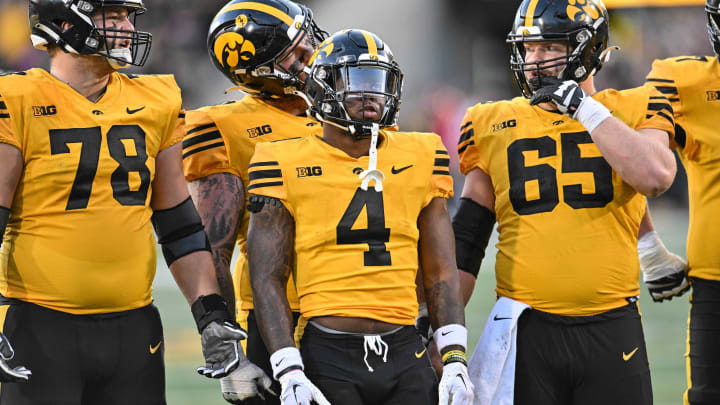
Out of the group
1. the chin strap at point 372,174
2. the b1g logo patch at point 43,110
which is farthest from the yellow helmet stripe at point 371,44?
the b1g logo patch at point 43,110

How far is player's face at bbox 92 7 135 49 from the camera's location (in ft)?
11.3

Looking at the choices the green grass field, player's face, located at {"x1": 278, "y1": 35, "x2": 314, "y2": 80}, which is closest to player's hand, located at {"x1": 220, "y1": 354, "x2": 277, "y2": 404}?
player's face, located at {"x1": 278, "y1": 35, "x2": 314, "y2": 80}

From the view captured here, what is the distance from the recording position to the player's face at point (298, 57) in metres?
4.06

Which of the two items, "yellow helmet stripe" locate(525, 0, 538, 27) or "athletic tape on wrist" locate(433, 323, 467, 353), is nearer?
"athletic tape on wrist" locate(433, 323, 467, 353)

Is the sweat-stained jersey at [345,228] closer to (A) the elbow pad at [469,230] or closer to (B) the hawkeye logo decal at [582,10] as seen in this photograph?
(A) the elbow pad at [469,230]

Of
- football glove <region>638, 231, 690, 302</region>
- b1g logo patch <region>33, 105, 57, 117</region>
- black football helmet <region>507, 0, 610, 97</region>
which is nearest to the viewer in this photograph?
b1g logo patch <region>33, 105, 57, 117</region>

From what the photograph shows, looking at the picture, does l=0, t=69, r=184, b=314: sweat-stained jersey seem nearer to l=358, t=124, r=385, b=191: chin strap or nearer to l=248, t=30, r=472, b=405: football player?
l=248, t=30, r=472, b=405: football player

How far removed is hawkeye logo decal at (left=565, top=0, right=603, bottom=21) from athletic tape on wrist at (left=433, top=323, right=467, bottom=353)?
4.22 ft

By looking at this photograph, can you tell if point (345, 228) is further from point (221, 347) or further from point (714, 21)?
point (714, 21)

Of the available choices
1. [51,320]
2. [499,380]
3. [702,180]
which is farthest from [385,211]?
[702,180]

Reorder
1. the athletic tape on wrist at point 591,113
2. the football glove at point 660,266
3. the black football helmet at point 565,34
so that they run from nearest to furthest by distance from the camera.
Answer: the athletic tape on wrist at point 591,113 < the black football helmet at point 565,34 < the football glove at point 660,266

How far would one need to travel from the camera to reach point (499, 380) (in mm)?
3684

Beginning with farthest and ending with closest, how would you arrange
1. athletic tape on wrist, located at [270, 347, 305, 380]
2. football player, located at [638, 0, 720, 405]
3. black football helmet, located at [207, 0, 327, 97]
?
1. football player, located at [638, 0, 720, 405]
2. black football helmet, located at [207, 0, 327, 97]
3. athletic tape on wrist, located at [270, 347, 305, 380]

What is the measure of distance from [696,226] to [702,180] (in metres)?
0.20
